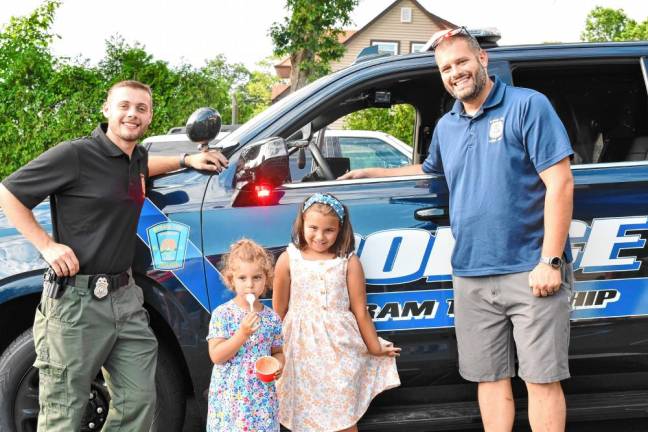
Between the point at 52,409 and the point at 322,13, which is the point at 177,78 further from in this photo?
the point at 322,13

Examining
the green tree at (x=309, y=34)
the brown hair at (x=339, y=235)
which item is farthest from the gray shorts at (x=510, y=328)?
the green tree at (x=309, y=34)

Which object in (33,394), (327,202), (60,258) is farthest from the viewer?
(33,394)

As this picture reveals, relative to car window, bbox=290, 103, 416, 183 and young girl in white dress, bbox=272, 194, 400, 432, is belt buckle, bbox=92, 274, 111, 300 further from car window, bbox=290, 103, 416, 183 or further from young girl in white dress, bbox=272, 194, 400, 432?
car window, bbox=290, 103, 416, 183

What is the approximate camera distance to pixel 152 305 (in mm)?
2967

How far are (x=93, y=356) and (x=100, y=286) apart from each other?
0.91 feet

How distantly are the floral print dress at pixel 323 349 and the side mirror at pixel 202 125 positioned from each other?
0.58 metres

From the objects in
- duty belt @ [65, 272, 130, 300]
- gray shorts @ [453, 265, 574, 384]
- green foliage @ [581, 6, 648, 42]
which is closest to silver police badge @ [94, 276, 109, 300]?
duty belt @ [65, 272, 130, 300]

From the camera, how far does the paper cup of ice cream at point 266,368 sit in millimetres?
2564

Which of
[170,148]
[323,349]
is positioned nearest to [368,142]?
[170,148]

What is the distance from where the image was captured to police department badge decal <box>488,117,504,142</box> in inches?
106

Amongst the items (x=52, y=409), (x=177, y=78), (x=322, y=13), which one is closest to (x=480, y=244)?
(x=52, y=409)

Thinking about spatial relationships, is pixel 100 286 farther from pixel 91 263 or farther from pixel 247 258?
pixel 247 258

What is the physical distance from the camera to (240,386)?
2744 millimetres

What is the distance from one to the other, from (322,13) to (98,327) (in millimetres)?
18932
